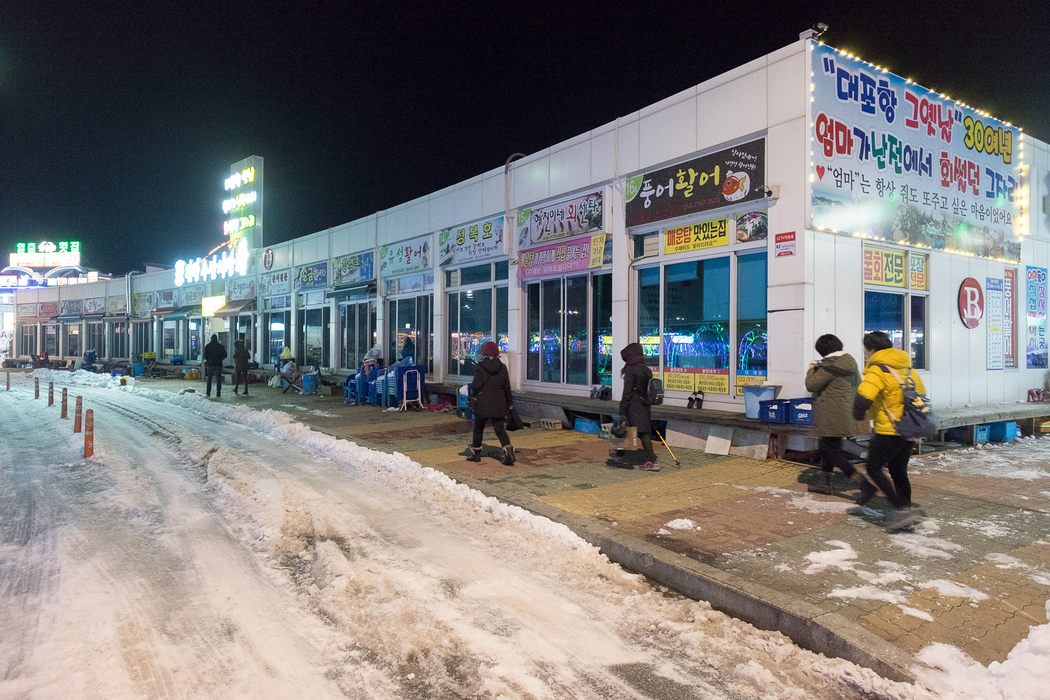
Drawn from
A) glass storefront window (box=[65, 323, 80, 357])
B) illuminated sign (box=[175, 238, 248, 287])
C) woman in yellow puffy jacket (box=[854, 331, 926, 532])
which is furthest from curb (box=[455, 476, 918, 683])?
glass storefront window (box=[65, 323, 80, 357])

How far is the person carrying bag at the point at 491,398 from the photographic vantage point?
885 cm

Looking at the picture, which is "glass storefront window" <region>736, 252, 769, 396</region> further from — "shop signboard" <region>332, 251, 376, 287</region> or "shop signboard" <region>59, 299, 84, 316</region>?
"shop signboard" <region>59, 299, 84, 316</region>

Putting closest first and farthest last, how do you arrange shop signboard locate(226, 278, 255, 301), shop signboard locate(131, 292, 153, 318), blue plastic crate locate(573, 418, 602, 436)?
blue plastic crate locate(573, 418, 602, 436), shop signboard locate(226, 278, 255, 301), shop signboard locate(131, 292, 153, 318)

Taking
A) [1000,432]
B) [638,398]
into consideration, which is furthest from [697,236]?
[1000,432]

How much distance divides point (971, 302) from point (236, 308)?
88.8 ft

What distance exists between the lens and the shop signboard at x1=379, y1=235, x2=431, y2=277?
58.9ft

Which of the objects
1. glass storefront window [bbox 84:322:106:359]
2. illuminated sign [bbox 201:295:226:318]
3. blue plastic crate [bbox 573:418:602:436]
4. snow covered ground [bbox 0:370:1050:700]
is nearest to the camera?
snow covered ground [bbox 0:370:1050:700]

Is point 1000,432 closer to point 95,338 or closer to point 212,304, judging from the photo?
point 212,304

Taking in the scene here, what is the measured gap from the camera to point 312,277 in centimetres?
2366

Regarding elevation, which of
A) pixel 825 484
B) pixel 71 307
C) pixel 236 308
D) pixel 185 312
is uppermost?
pixel 71 307

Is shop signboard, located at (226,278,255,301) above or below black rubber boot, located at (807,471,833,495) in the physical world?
above

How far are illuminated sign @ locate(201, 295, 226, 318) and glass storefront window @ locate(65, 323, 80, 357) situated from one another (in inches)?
808

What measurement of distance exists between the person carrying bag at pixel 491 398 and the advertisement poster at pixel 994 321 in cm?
935

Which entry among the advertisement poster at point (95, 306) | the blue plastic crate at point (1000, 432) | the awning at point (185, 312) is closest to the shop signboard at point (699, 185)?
the blue plastic crate at point (1000, 432)
